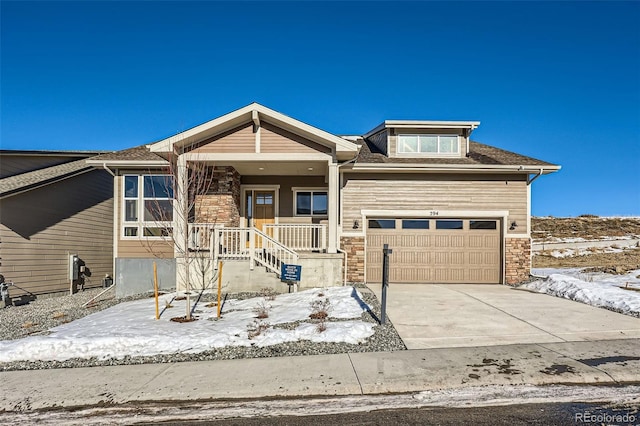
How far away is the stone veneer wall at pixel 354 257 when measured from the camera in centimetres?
1202

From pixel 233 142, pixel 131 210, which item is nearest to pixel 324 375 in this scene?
pixel 233 142

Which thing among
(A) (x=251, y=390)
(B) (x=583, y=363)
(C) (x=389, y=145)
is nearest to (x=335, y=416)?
(A) (x=251, y=390)

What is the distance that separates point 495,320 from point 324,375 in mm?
4179

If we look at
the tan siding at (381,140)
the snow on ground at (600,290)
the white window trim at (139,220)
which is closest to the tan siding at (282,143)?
the tan siding at (381,140)

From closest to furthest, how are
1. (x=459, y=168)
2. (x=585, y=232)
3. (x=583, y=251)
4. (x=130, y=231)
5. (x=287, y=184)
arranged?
1. (x=459, y=168)
2. (x=130, y=231)
3. (x=287, y=184)
4. (x=583, y=251)
5. (x=585, y=232)

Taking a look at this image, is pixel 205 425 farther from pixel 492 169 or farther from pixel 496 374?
pixel 492 169

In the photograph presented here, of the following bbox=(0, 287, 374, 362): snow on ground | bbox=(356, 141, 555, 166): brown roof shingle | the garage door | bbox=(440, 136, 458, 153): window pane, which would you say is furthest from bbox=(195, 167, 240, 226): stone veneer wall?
bbox=(440, 136, 458, 153): window pane

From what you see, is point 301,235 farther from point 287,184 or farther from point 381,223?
point 381,223

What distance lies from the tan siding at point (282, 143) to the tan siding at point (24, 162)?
10165 millimetres

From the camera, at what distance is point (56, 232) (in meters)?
12.8

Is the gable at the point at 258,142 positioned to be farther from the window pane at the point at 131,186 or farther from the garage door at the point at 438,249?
the garage door at the point at 438,249

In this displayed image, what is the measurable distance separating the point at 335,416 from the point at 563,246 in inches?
1002

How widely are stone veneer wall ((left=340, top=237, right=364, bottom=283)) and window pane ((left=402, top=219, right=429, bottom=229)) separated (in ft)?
4.94

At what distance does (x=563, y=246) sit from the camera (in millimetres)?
23938
